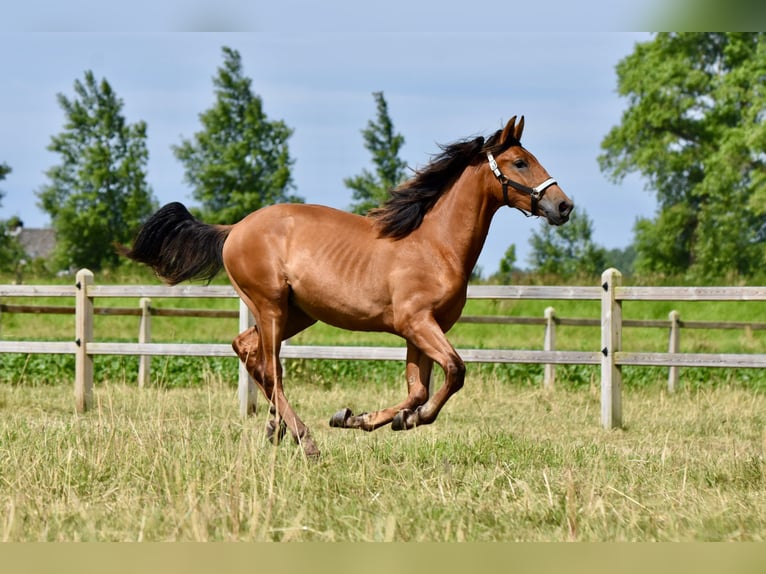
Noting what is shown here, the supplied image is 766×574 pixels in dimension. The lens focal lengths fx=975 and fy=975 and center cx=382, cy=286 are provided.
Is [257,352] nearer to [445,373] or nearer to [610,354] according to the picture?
[445,373]

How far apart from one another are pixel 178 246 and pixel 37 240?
7539cm

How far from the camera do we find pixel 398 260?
20.4ft

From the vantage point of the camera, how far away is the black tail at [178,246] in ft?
23.6

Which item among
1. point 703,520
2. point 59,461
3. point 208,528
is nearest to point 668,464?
point 703,520

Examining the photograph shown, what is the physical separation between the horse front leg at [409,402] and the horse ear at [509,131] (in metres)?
1.47

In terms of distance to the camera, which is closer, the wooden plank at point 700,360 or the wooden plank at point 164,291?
the wooden plank at point 700,360

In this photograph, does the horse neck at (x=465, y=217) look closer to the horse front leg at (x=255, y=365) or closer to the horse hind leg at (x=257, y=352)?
the horse hind leg at (x=257, y=352)

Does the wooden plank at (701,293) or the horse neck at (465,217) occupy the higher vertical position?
the horse neck at (465,217)

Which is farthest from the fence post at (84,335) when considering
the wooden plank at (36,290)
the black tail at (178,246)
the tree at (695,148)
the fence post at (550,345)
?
the tree at (695,148)

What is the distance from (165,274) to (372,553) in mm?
4378


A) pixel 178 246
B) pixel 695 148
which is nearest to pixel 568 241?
pixel 695 148

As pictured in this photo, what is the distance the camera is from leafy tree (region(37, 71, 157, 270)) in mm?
43062

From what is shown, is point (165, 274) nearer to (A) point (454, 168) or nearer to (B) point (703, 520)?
(A) point (454, 168)

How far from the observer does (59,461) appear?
5.41m
